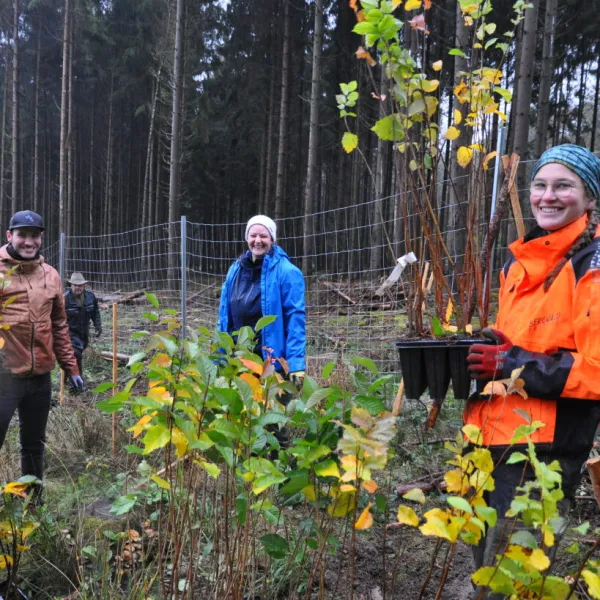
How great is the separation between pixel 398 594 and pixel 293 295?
1628 mm

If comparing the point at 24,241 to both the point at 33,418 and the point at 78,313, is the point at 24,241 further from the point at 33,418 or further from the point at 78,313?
the point at 78,313

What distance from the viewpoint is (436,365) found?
1483 millimetres

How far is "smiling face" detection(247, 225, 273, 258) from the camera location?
3039 mm

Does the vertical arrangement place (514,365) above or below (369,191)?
below

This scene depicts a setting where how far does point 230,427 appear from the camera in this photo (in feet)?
3.31

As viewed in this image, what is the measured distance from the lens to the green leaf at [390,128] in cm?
175

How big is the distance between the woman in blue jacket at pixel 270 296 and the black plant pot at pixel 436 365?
148cm

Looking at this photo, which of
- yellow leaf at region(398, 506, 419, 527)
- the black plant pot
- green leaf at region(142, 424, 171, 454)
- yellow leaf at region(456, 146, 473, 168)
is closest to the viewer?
yellow leaf at region(398, 506, 419, 527)

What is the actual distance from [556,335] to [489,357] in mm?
185

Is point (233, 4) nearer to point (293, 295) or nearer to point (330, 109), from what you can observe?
point (330, 109)

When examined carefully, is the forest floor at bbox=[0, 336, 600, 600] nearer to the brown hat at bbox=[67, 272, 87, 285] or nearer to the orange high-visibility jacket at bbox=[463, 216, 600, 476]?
the orange high-visibility jacket at bbox=[463, 216, 600, 476]

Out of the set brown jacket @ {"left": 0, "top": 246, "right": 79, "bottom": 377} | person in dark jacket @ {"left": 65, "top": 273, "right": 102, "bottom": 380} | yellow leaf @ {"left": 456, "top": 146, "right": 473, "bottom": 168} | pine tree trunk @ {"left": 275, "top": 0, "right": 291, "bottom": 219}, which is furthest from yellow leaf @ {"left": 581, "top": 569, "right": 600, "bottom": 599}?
pine tree trunk @ {"left": 275, "top": 0, "right": 291, "bottom": 219}

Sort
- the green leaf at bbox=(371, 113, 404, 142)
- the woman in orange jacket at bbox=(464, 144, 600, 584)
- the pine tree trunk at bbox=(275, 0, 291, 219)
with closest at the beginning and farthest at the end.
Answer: the woman in orange jacket at bbox=(464, 144, 600, 584)
the green leaf at bbox=(371, 113, 404, 142)
the pine tree trunk at bbox=(275, 0, 291, 219)

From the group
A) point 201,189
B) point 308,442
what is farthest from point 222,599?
point 201,189
